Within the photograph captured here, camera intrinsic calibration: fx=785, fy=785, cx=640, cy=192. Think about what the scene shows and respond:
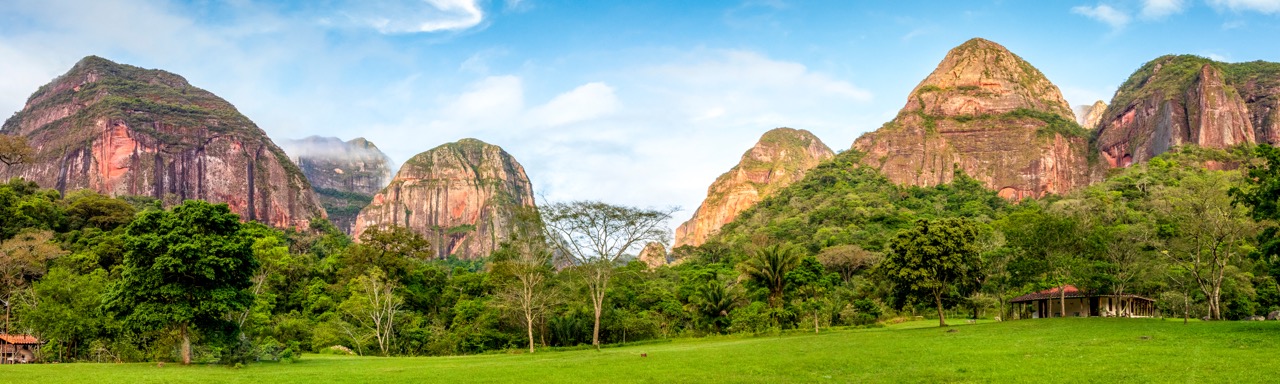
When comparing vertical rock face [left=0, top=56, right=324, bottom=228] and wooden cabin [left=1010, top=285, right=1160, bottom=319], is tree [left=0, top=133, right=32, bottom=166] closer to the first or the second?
vertical rock face [left=0, top=56, right=324, bottom=228]

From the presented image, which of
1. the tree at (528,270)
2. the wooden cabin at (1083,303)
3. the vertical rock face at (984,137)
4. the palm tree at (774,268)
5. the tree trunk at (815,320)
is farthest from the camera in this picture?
the vertical rock face at (984,137)

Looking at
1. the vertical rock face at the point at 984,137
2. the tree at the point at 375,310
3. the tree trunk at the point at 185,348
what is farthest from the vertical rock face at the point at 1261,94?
the tree trunk at the point at 185,348

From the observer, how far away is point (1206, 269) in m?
46.3

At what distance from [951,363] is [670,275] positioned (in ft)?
184

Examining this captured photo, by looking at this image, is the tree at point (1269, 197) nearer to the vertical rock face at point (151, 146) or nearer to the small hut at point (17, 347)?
the small hut at point (17, 347)

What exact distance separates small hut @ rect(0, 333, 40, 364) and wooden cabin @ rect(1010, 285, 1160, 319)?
58834mm

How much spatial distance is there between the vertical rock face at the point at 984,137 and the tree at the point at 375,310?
120m

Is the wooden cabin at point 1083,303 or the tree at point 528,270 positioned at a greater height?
the tree at point 528,270

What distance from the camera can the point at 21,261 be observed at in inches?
1924

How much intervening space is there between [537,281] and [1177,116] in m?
127

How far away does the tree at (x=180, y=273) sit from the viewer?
2936cm

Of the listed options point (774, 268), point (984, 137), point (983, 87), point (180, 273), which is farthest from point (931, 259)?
point (983, 87)

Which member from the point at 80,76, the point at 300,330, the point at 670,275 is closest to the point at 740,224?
the point at 670,275

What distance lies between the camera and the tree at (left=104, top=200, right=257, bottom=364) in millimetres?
29359
